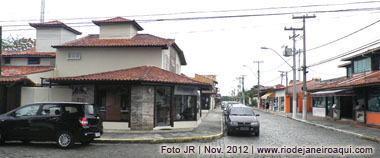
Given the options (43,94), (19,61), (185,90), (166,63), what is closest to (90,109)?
(185,90)

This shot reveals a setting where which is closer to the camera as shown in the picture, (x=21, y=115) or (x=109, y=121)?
(x=21, y=115)

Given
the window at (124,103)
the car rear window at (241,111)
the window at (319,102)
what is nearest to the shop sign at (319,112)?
the window at (319,102)

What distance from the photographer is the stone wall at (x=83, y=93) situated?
15484mm

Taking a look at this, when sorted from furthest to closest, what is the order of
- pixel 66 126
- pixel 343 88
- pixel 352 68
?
pixel 352 68
pixel 343 88
pixel 66 126

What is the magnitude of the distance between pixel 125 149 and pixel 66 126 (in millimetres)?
2307

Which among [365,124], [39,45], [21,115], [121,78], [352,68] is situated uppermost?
[39,45]

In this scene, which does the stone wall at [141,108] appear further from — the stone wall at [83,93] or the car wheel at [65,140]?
the car wheel at [65,140]

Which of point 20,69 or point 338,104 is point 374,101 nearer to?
point 338,104

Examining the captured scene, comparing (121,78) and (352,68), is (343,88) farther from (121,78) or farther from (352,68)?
(121,78)

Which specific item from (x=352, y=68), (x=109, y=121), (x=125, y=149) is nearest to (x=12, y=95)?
(x=109, y=121)

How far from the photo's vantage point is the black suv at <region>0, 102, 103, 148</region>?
10070mm

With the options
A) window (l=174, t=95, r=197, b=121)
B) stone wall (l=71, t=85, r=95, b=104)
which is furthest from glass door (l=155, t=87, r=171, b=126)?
stone wall (l=71, t=85, r=95, b=104)

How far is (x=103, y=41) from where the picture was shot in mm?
20422

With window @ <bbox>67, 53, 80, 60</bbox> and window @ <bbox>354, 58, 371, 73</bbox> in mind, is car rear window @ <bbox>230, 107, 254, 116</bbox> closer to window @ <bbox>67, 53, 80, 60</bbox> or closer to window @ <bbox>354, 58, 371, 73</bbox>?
window @ <bbox>67, 53, 80, 60</bbox>
